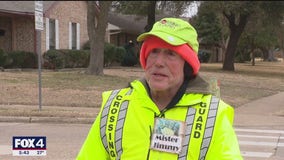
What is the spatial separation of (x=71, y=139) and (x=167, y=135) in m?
Result: 7.61

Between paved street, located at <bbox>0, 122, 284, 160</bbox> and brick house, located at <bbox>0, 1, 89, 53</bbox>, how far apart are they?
16.1 metres

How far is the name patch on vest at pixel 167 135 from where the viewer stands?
7.10ft

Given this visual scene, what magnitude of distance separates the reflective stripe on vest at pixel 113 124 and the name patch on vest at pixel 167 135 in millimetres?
168

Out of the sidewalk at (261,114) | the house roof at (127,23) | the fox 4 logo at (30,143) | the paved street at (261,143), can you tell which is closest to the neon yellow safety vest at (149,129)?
the fox 4 logo at (30,143)

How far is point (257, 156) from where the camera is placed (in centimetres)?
850

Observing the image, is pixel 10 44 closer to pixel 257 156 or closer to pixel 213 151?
pixel 257 156

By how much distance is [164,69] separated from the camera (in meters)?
2.25

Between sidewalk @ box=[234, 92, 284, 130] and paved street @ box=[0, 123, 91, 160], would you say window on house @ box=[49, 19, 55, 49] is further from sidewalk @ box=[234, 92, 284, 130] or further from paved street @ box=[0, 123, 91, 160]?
paved street @ box=[0, 123, 91, 160]

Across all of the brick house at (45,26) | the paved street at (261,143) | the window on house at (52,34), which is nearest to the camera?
the paved street at (261,143)

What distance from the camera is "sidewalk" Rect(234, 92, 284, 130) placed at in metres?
12.9

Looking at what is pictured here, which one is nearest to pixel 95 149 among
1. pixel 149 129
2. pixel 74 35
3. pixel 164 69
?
pixel 149 129

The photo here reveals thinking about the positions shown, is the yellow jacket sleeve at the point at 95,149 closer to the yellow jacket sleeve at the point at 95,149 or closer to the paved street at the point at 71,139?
the yellow jacket sleeve at the point at 95,149

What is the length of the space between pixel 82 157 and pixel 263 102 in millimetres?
16495

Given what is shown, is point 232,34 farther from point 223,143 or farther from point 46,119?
point 223,143
